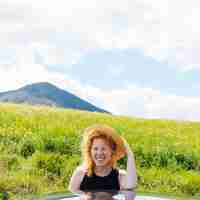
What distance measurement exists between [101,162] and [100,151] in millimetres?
156

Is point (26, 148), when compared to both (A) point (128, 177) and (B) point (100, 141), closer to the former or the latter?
(A) point (128, 177)

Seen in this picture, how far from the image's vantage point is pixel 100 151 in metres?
7.05

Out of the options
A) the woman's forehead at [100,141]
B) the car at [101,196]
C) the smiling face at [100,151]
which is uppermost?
the woman's forehead at [100,141]

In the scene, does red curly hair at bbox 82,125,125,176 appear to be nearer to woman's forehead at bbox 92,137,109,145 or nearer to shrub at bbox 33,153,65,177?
woman's forehead at bbox 92,137,109,145

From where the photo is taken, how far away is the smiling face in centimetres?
704

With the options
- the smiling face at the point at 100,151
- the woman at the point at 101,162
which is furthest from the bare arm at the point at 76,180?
the smiling face at the point at 100,151

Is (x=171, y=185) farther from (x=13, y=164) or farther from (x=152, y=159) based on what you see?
(x=13, y=164)

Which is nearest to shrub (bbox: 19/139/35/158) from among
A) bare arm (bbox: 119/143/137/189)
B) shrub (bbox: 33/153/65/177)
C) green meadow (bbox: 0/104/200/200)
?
green meadow (bbox: 0/104/200/200)

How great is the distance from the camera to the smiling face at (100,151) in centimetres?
704

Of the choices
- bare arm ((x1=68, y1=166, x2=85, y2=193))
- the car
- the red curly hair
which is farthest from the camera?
bare arm ((x1=68, y1=166, x2=85, y2=193))

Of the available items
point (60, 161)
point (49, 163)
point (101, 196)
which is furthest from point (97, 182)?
point (60, 161)

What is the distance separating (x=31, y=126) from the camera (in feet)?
60.9

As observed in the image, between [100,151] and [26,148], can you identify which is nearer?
[100,151]

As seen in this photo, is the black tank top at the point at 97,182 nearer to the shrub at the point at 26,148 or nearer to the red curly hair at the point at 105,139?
the red curly hair at the point at 105,139
